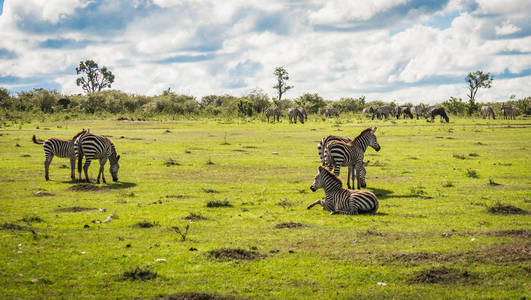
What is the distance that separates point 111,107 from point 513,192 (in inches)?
2857

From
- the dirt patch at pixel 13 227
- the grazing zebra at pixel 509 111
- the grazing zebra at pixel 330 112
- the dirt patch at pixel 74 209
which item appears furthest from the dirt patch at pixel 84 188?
the grazing zebra at pixel 509 111

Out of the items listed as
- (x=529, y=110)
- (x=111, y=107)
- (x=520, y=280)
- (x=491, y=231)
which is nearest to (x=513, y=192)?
(x=491, y=231)

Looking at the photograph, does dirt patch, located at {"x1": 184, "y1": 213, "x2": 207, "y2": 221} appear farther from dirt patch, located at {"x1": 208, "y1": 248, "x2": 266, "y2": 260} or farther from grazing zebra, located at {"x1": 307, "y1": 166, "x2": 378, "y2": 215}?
grazing zebra, located at {"x1": 307, "y1": 166, "x2": 378, "y2": 215}

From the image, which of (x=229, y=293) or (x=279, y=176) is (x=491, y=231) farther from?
(x=279, y=176)

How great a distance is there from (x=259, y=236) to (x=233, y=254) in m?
1.59

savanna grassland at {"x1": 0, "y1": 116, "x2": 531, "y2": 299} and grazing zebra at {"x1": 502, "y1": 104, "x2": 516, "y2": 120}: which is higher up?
grazing zebra at {"x1": 502, "y1": 104, "x2": 516, "y2": 120}

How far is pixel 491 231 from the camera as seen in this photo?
10852mm

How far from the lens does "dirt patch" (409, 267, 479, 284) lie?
7977 millimetres

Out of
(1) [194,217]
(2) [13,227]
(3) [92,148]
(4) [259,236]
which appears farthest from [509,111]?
(2) [13,227]

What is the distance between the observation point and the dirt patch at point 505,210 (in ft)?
41.7

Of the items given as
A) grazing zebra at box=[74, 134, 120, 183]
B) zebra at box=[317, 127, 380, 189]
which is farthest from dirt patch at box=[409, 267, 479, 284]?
grazing zebra at box=[74, 134, 120, 183]

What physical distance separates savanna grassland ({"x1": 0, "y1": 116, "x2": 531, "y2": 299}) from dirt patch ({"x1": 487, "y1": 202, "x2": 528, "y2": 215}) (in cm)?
4

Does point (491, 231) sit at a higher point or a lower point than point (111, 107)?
lower

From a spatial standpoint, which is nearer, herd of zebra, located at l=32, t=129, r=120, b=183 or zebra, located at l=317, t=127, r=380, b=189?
zebra, located at l=317, t=127, r=380, b=189
